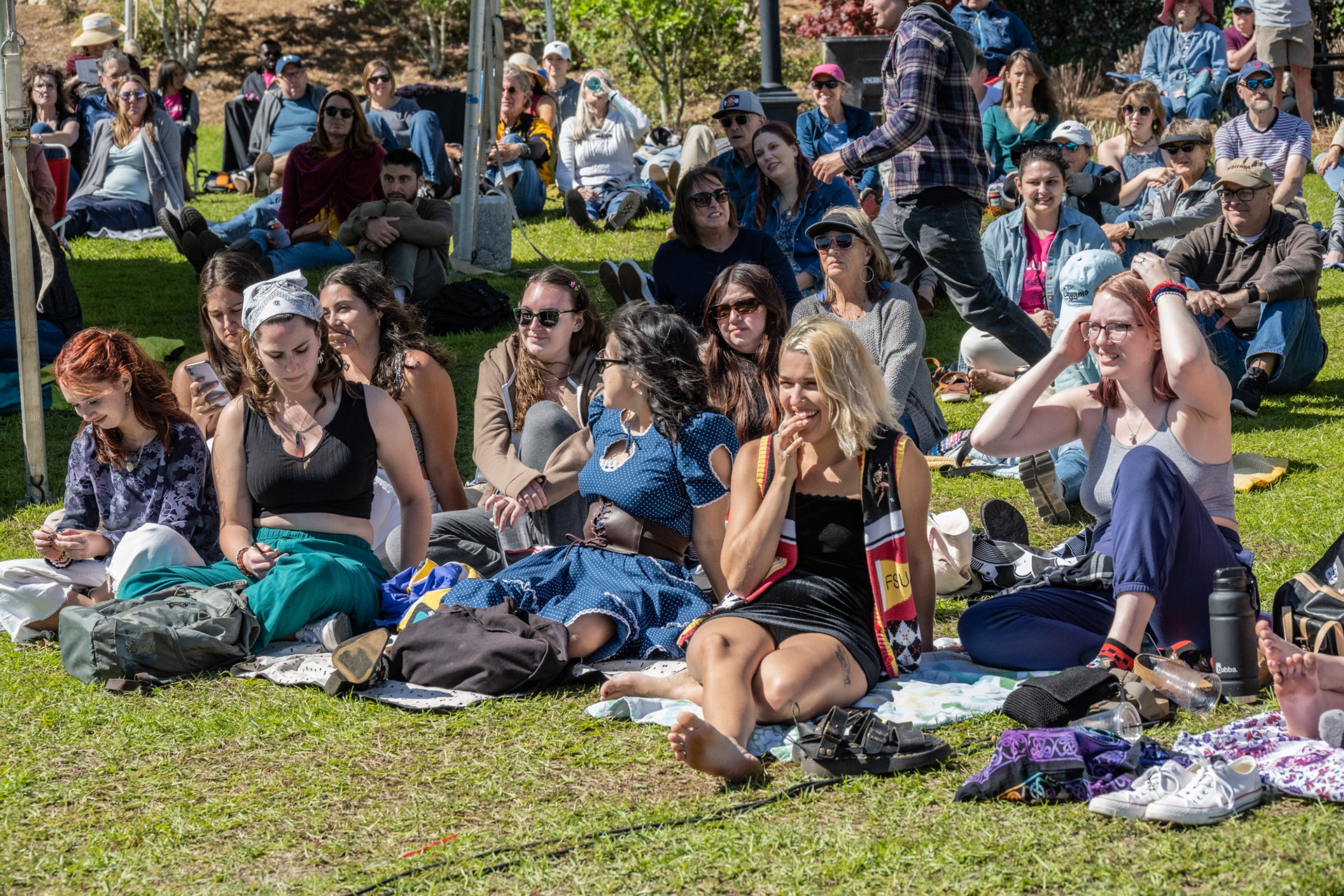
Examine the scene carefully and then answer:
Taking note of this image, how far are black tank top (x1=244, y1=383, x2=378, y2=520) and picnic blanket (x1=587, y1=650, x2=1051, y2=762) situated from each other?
4.45 ft

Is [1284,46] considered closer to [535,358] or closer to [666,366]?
[535,358]

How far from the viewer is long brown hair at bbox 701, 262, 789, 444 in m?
5.27

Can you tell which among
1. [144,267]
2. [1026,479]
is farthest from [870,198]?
[144,267]

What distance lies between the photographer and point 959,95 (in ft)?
23.1

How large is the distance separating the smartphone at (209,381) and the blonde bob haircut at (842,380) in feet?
9.52

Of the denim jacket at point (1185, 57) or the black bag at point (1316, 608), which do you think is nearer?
the black bag at point (1316, 608)

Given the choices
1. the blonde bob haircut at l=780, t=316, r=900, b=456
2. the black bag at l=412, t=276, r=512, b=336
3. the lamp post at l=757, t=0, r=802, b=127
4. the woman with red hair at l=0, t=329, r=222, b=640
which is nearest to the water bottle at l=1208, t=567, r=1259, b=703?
the blonde bob haircut at l=780, t=316, r=900, b=456

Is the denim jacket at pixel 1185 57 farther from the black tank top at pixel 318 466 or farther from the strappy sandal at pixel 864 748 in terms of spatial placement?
the strappy sandal at pixel 864 748

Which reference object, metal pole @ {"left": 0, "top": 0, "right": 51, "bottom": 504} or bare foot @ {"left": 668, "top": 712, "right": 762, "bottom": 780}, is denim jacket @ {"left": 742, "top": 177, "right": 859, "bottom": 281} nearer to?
metal pole @ {"left": 0, "top": 0, "right": 51, "bottom": 504}

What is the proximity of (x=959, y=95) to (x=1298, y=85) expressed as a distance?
8696 mm

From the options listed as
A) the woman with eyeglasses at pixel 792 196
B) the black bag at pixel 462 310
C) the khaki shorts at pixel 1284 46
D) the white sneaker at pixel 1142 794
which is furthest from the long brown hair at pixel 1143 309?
the khaki shorts at pixel 1284 46

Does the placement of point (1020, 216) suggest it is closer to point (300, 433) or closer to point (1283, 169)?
point (1283, 169)

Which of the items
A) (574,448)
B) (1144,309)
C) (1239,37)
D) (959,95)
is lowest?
(574,448)

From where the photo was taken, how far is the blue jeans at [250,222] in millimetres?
10266
